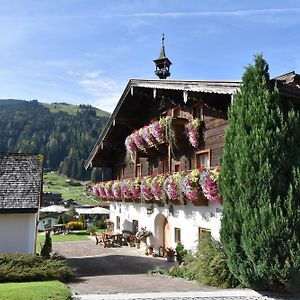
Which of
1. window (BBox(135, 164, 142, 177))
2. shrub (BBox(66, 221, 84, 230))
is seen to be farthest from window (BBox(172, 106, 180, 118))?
shrub (BBox(66, 221, 84, 230))

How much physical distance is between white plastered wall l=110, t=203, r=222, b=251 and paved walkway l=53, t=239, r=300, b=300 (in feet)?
4.34

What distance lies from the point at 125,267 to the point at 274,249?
7836 millimetres

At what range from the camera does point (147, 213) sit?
2080 centimetres

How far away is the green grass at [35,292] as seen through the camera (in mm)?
8930

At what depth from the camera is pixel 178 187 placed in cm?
1534

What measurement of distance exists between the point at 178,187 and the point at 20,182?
19.5ft

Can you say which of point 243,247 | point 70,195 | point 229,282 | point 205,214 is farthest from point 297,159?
point 70,195

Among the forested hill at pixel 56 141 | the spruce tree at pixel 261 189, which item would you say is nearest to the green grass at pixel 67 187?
the forested hill at pixel 56 141

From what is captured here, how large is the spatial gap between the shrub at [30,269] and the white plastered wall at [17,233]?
1.29 m

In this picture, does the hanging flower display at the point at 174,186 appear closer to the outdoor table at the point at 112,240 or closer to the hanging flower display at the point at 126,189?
the hanging flower display at the point at 126,189

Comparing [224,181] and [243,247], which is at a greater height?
[224,181]

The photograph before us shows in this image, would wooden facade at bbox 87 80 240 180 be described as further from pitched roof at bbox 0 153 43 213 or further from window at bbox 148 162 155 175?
pitched roof at bbox 0 153 43 213

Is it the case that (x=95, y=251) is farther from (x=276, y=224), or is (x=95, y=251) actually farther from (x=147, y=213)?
(x=276, y=224)

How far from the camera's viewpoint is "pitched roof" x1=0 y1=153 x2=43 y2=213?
45.9 ft
